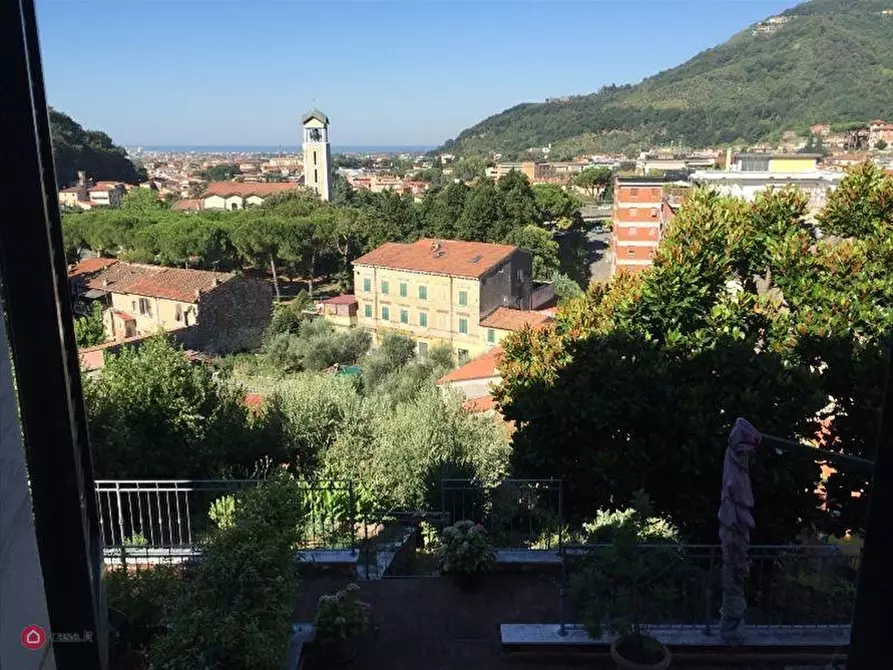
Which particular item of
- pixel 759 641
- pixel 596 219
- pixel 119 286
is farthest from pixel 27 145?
pixel 596 219

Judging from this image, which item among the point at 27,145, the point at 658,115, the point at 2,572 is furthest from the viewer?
the point at 658,115

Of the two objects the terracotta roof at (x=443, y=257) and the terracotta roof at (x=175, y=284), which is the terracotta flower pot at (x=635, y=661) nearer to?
the terracotta roof at (x=443, y=257)

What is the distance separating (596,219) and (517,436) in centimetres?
7703

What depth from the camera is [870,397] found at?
8.10m

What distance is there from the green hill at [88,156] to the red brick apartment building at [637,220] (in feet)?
242

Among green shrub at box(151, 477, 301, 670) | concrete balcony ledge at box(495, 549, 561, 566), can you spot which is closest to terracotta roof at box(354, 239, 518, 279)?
concrete balcony ledge at box(495, 549, 561, 566)

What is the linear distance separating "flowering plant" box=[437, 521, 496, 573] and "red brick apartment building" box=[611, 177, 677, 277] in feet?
132

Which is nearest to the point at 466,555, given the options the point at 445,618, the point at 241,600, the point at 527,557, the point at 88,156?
the point at 445,618

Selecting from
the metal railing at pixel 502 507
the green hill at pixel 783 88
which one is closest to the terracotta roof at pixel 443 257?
the metal railing at pixel 502 507

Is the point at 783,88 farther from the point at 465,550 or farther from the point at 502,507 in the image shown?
the point at 465,550

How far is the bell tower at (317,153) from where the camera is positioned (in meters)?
92.2

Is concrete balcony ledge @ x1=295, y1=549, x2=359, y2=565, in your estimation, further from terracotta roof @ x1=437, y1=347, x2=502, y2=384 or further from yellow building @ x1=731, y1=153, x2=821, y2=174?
yellow building @ x1=731, y1=153, x2=821, y2=174

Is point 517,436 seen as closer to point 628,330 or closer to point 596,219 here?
point 628,330

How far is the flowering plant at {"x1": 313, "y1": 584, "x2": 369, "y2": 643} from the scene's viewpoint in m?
5.57
